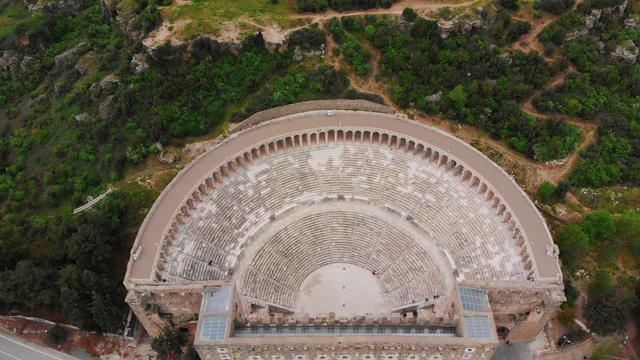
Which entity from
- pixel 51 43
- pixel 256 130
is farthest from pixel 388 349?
pixel 51 43

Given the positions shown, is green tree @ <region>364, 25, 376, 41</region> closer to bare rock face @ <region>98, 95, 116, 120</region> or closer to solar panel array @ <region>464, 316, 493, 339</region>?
bare rock face @ <region>98, 95, 116, 120</region>

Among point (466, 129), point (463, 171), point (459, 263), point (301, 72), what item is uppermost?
point (301, 72)

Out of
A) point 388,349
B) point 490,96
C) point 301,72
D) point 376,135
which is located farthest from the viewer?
point 301,72

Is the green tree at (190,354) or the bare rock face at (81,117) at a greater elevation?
the bare rock face at (81,117)

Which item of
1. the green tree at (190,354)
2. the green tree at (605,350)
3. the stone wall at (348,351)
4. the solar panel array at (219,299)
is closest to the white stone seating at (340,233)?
the stone wall at (348,351)

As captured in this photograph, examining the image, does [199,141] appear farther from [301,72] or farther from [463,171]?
[463,171]

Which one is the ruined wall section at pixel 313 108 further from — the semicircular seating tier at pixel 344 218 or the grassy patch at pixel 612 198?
the grassy patch at pixel 612 198
